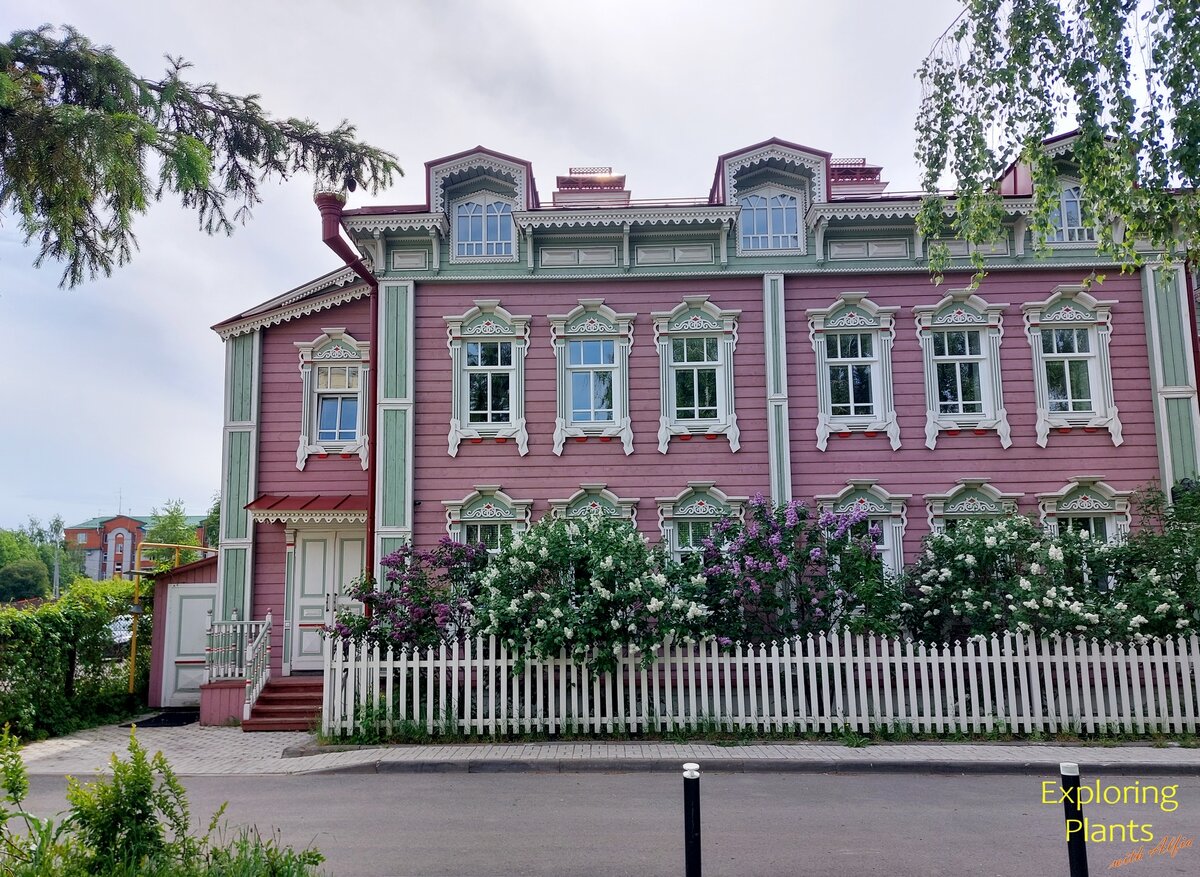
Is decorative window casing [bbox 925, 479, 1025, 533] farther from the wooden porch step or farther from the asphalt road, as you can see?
the wooden porch step

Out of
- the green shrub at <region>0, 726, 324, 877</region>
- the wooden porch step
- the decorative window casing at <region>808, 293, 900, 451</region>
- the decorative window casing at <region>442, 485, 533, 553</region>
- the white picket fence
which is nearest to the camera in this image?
the green shrub at <region>0, 726, 324, 877</region>

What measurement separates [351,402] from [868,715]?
958 cm

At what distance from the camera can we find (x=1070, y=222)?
1314 centimetres

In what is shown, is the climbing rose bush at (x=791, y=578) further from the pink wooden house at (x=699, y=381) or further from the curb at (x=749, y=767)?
the curb at (x=749, y=767)

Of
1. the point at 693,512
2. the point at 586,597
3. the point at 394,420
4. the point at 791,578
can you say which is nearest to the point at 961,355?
the point at 791,578

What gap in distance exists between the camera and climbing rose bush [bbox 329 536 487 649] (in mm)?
10500

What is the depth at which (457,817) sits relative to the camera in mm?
6980

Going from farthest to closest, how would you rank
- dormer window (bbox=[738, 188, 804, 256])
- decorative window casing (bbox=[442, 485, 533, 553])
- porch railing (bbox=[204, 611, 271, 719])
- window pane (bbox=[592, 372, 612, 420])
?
dormer window (bbox=[738, 188, 804, 256]), window pane (bbox=[592, 372, 612, 420]), decorative window casing (bbox=[442, 485, 533, 553]), porch railing (bbox=[204, 611, 271, 719])

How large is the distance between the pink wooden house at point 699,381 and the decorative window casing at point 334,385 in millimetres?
160

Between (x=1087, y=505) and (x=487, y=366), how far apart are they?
9.84m

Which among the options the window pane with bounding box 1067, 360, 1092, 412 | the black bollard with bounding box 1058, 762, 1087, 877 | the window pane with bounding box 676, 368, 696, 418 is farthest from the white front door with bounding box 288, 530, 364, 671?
the window pane with bounding box 1067, 360, 1092, 412

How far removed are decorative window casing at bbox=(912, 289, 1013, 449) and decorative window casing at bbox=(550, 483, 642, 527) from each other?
5.05m

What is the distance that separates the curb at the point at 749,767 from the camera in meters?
8.52

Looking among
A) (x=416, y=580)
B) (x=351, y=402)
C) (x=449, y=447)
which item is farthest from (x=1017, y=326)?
(x=351, y=402)
